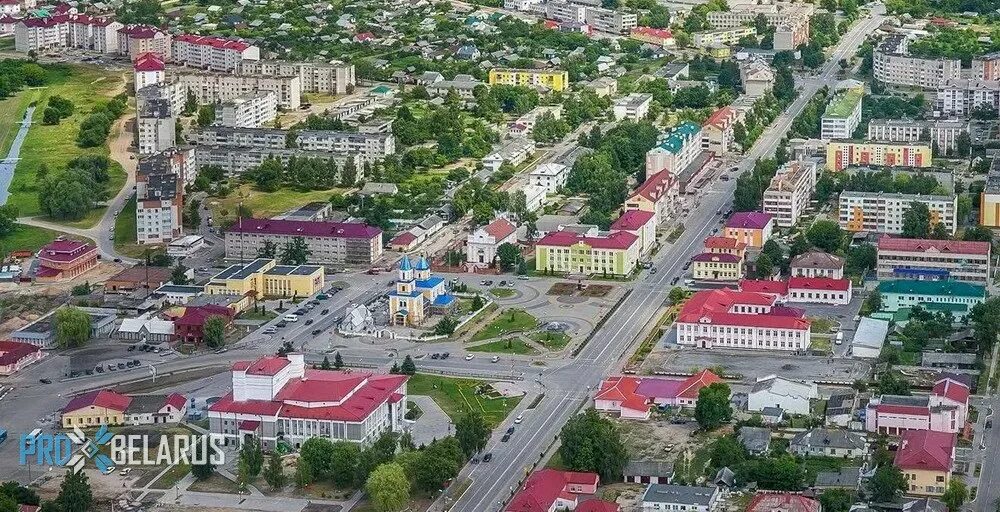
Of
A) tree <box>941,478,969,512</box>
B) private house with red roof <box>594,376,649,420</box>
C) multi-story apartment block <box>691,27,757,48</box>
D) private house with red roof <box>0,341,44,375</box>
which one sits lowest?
private house with red roof <box>0,341,44,375</box>

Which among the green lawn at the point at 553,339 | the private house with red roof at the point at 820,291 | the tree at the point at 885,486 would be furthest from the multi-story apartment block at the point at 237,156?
the tree at the point at 885,486

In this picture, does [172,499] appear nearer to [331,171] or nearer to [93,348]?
[93,348]

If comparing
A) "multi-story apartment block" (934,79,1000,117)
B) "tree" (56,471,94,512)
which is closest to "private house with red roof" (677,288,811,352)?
"tree" (56,471,94,512)

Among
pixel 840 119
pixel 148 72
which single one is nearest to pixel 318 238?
pixel 840 119

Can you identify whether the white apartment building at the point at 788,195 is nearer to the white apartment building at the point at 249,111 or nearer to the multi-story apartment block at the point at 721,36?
the white apartment building at the point at 249,111

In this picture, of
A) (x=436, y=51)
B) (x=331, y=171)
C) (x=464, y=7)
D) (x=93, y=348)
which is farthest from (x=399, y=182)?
(x=464, y=7)

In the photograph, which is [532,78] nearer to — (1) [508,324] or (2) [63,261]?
(2) [63,261]

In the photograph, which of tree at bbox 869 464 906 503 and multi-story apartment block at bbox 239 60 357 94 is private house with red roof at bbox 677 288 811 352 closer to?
tree at bbox 869 464 906 503
